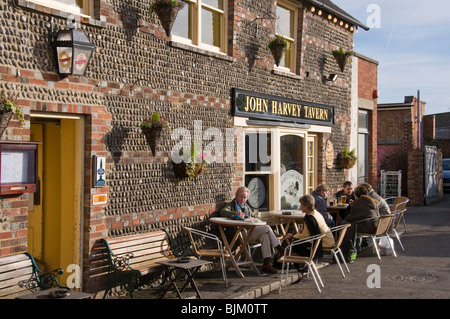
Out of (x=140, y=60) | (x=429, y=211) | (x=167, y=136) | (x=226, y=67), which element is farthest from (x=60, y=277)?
(x=429, y=211)

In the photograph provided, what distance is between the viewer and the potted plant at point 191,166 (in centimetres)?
827

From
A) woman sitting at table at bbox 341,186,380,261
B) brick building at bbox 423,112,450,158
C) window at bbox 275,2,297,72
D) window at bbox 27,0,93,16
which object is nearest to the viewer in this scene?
window at bbox 27,0,93,16

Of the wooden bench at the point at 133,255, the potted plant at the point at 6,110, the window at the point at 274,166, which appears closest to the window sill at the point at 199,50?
the window at the point at 274,166

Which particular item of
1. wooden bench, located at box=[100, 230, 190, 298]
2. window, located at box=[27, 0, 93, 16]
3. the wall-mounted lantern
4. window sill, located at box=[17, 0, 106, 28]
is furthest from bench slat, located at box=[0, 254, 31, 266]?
window, located at box=[27, 0, 93, 16]

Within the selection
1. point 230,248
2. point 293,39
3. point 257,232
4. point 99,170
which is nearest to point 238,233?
point 230,248

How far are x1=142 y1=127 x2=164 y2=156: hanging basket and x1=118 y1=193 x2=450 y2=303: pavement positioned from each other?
213 centimetres

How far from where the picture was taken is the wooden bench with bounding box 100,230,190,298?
6.49m

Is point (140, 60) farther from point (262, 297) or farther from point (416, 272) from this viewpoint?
point (416, 272)

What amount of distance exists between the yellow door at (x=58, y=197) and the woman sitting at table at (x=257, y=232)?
2.84 m

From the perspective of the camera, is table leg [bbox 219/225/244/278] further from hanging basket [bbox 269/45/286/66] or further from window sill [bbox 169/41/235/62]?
hanging basket [bbox 269/45/286/66]

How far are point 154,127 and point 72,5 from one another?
1.97 meters

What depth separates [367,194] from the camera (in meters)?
9.96

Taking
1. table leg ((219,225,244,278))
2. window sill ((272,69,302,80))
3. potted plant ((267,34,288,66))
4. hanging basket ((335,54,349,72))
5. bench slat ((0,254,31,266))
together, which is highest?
hanging basket ((335,54,349,72))

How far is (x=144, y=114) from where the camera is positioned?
302 inches
